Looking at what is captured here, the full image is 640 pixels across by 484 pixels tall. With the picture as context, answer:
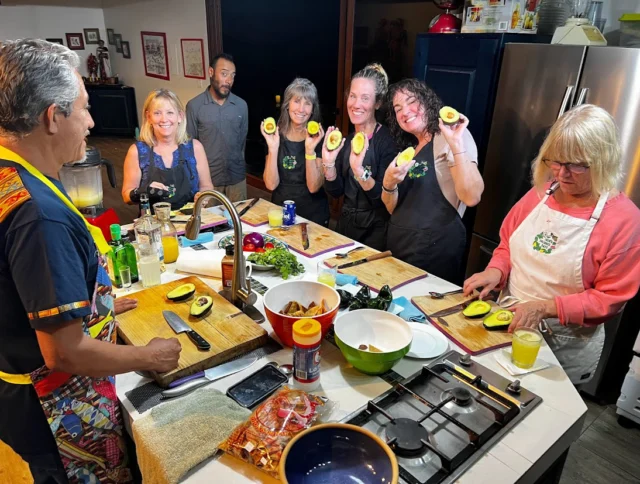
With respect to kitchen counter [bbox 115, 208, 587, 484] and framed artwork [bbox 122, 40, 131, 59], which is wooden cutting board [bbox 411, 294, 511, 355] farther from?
framed artwork [bbox 122, 40, 131, 59]

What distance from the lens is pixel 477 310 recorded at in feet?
5.38

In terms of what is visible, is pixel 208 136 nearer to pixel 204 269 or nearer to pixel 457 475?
pixel 204 269

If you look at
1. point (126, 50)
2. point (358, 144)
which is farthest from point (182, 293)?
point (126, 50)

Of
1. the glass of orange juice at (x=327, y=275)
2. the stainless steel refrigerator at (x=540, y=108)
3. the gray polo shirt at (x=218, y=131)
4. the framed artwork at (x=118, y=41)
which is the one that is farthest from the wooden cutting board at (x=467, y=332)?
the framed artwork at (x=118, y=41)

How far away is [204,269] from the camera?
75.0 inches

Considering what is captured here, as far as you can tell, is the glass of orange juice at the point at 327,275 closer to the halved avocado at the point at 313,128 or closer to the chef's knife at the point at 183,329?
the chef's knife at the point at 183,329

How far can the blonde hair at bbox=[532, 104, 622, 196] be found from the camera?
156cm

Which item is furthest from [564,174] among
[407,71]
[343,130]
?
[343,130]

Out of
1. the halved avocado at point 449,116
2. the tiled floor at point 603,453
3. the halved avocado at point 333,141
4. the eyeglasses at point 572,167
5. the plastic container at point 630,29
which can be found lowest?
the tiled floor at point 603,453

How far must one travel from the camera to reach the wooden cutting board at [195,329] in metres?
1.33

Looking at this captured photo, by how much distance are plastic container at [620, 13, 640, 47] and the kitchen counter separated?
2051 mm

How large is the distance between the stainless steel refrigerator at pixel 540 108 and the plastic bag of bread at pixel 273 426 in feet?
6.99

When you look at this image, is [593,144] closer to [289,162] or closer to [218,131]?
[289,162]

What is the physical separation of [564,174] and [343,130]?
3.35m
